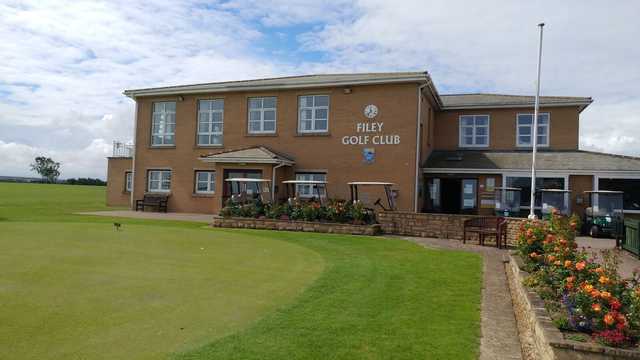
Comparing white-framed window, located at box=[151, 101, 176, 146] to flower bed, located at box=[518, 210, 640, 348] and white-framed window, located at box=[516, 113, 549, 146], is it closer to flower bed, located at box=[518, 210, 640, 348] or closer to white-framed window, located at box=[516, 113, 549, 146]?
white-framed window, located at box=[516, 113, 549, 146]

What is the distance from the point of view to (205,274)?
857 cm

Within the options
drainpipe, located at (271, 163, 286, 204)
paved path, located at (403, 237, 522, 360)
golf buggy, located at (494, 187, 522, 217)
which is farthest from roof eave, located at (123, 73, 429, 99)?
paved path, located at (403, 237, 522, 360)

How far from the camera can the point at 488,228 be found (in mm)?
14898

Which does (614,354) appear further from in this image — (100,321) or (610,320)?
(100,321)

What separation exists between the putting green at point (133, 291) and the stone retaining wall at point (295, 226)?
170 inches

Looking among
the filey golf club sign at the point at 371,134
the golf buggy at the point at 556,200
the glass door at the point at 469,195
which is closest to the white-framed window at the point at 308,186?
the filey golf club sign at the point at 371,134

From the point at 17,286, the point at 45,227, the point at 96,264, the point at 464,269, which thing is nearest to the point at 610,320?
the point at 464,269

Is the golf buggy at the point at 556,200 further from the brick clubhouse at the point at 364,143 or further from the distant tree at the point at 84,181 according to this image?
the distant tree at the point at 84,181

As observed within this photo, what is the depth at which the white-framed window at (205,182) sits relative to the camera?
26016 mm

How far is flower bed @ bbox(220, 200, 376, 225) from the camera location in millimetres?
17625

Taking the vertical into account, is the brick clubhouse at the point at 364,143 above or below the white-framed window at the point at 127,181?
above

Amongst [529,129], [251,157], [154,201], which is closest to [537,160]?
[529,129]

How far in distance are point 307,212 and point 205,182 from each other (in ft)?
32.2

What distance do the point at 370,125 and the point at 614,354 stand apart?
62.4 ft
